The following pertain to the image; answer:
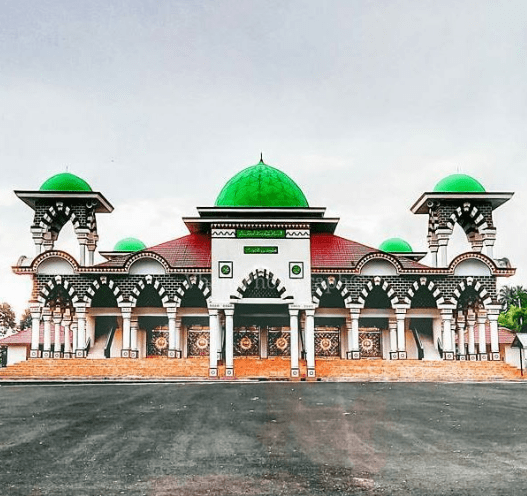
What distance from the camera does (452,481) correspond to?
340 inches

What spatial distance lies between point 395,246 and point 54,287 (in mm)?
27739

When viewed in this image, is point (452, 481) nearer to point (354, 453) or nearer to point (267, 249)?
point (354, 453)

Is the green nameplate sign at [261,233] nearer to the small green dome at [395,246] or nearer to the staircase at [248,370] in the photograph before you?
the staircase at [248,370]

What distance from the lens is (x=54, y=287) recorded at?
38250mm

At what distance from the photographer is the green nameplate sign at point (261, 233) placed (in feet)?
115

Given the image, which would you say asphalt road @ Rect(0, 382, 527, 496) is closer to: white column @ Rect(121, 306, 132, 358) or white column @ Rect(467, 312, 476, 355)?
white column @ Rect(121, 306, 132, 358)

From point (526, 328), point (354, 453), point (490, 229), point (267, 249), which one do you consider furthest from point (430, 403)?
point (526, 328)

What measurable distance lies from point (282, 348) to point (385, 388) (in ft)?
50.5

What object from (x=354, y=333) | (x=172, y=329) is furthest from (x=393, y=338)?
(x=172, y=329)

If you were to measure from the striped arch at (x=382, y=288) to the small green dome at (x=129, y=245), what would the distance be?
22279mm

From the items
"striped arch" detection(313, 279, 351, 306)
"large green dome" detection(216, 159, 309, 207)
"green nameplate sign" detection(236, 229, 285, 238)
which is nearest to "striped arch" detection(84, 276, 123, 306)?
"green nameplate sign" detection(236, 229, 285, 238)

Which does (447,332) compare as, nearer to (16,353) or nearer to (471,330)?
(471,330)

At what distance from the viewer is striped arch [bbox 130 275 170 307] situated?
3756cm

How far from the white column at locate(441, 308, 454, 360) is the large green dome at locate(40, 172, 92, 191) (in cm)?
2377
